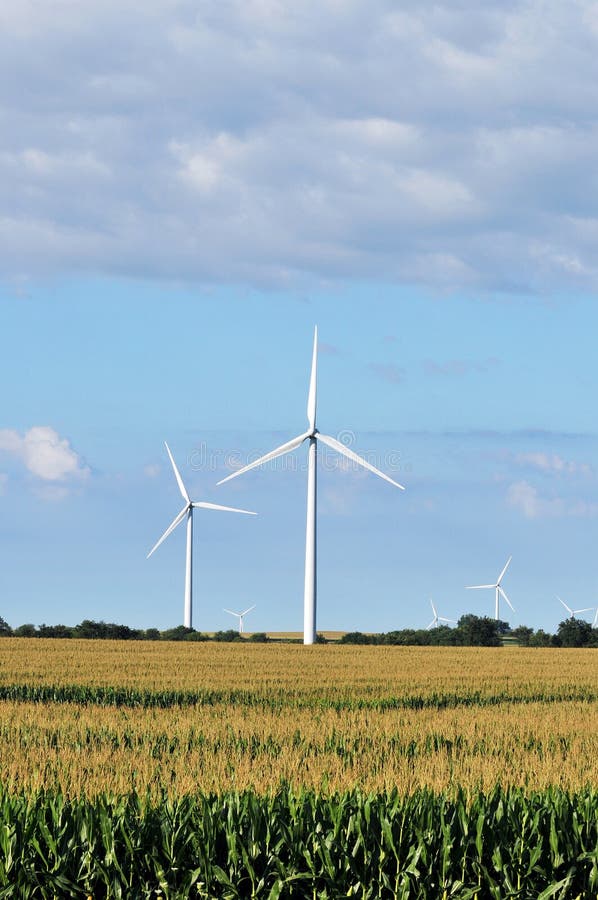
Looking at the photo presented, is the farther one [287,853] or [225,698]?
[225,698]

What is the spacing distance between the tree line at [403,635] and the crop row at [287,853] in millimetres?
84470

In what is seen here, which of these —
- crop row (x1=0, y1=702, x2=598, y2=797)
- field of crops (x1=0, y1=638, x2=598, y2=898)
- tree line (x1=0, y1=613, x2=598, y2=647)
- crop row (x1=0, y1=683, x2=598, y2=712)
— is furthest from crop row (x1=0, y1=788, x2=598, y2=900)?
tree line (x1=0, y1=613, x2=598, y2=647)

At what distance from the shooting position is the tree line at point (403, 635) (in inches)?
3915

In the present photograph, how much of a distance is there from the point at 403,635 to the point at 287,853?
93.7 meters

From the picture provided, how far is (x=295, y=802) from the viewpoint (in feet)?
45.5

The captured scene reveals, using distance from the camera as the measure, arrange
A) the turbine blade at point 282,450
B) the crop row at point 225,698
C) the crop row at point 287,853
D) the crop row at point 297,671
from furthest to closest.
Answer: the turbine blade at point 282,450 < the crop row at point 297,671 < the crop row at point 225,698 < the crop row at point 287,853

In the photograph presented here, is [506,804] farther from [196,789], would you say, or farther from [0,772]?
[0,772]

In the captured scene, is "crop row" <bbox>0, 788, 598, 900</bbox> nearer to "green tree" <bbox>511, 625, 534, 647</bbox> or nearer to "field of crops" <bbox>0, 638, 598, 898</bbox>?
"field of crops" <bbox>0, 638, 598, 898</bbox>

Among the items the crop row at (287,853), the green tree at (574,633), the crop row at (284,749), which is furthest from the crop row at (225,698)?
the green tree at (574,633)

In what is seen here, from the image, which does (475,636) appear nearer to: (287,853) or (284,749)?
(284,749)

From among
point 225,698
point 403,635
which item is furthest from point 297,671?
point 403,635

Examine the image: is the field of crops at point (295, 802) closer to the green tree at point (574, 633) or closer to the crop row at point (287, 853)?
the crop row at point (287, 853)

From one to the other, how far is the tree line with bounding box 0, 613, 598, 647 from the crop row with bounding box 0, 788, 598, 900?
277 ft

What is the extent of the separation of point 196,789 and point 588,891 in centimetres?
552
